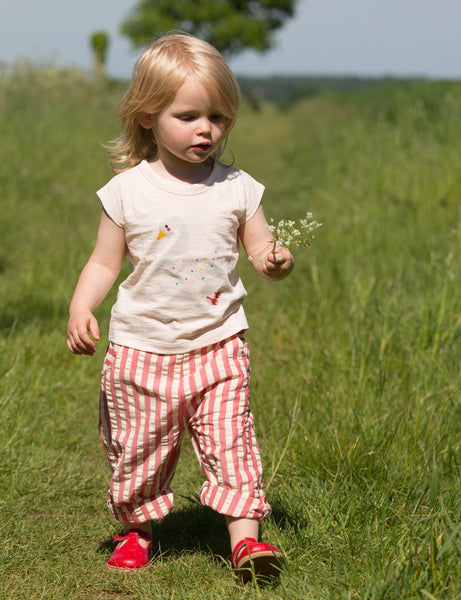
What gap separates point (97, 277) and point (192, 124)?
1.74 ft

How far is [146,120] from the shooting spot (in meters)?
2.39

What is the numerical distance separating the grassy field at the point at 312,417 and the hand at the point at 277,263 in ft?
2.22

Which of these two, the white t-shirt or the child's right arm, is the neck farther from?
the child's right arm

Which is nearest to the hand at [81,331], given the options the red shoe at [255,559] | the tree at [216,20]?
the red shoe at [255,559]

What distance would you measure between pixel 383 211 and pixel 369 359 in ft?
8.92

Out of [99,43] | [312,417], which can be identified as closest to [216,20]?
[99,43]

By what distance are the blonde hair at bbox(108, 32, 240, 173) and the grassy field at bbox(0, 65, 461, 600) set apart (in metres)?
1.12

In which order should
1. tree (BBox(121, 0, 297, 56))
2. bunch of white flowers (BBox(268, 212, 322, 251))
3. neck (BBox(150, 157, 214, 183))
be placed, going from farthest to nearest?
tree (BBox(121, 0, 297, 56)), neck (BBox(150, 157, 214, 183)), bunch of white flowers (BBox(268, 212, 322, 251))

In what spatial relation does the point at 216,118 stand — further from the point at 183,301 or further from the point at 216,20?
the point at 216,20

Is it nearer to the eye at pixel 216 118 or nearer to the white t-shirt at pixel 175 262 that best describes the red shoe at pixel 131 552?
the white t-shirt at pixel 175 262

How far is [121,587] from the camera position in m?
2.32

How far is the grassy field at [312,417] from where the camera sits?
225 cm

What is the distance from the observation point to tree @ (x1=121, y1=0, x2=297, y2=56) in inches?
1286

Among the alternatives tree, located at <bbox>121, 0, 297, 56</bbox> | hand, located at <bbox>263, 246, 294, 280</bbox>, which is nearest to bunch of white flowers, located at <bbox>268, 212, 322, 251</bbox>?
hand, located at <bbox>263, 246, 294, 280</bbox>
